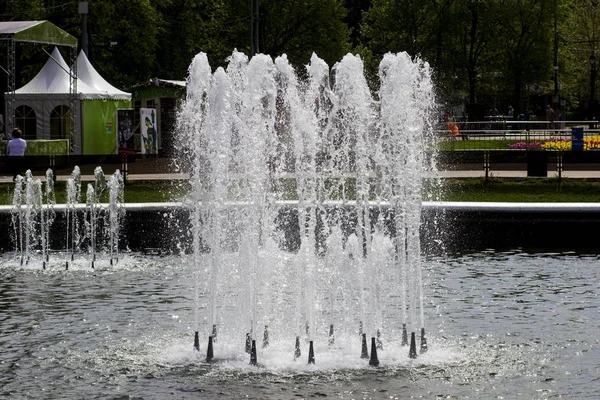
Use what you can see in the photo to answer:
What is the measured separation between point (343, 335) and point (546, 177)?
15.0 meters

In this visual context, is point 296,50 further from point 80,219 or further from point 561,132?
point 80,219

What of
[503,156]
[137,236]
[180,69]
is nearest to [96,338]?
[137,236]

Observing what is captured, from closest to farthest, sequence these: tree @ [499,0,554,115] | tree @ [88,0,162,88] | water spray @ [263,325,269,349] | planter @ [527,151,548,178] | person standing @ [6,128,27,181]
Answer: water spray @ [263,325,269,349] → planter @ [527,151,548,178] → person standing @ [6,128,27,181] → tree @ [88,0,162,88] → tree @ [499,0,554,115]

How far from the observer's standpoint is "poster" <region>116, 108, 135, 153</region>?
1398 inches

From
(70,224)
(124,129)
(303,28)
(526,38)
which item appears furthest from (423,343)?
(526,38)

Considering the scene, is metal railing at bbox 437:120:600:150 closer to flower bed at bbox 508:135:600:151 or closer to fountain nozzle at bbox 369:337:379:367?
flower bed at bbox 508:135:600:151

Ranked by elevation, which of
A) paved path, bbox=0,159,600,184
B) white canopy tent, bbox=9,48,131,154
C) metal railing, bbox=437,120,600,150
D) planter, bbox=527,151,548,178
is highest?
white canopy tent, bbox=9,48,131,154

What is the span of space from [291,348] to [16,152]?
753 inches

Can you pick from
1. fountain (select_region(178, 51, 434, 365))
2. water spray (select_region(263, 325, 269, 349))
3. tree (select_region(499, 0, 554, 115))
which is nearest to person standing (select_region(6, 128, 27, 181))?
fountain (select_region(178, 51, 434, 365))

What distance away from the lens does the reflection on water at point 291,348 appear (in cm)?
998

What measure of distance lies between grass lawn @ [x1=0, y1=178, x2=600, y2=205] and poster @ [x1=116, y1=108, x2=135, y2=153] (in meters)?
8.67

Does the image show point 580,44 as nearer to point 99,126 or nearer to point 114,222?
point 99,126

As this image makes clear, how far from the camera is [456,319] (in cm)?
1288

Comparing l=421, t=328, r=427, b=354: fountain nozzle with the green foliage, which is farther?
the green foliage
